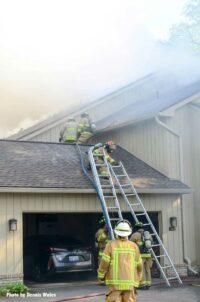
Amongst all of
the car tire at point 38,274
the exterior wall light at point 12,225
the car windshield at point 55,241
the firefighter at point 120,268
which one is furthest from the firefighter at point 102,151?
the firefighter at point 120,268

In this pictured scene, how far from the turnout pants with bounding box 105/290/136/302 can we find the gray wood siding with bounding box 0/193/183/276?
5.58 metres

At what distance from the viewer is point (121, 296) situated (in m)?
7.29

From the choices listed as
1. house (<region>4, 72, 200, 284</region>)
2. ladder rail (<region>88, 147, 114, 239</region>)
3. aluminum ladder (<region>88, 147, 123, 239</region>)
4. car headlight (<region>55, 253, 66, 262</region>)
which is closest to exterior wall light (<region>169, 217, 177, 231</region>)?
house (<region>4, 72, 200, 284</region>)

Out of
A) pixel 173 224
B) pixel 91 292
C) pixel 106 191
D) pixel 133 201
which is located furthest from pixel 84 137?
pixel 91 292

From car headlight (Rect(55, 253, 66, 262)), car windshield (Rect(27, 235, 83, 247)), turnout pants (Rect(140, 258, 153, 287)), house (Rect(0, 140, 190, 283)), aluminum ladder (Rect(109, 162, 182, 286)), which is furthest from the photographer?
car windshield (Rect(27, 235, 83, 247))

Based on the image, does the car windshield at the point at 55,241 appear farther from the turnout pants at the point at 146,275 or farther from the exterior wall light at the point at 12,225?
the turnout pants at the point at 146,275

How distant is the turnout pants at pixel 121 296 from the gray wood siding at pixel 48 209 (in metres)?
5.58

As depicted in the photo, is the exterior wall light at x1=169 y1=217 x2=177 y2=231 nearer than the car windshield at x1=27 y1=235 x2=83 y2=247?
No

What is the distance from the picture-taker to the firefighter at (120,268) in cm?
716

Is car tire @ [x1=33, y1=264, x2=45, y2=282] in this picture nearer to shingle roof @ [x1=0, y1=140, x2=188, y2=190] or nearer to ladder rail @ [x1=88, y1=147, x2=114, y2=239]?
shingle roof @ [x1=0, y1=140, x2=188, y2=190]

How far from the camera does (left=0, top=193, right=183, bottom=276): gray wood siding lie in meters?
12.5

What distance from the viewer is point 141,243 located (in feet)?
39.9

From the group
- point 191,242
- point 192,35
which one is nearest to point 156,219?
point 191,242

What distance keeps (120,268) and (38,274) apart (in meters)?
7.39
